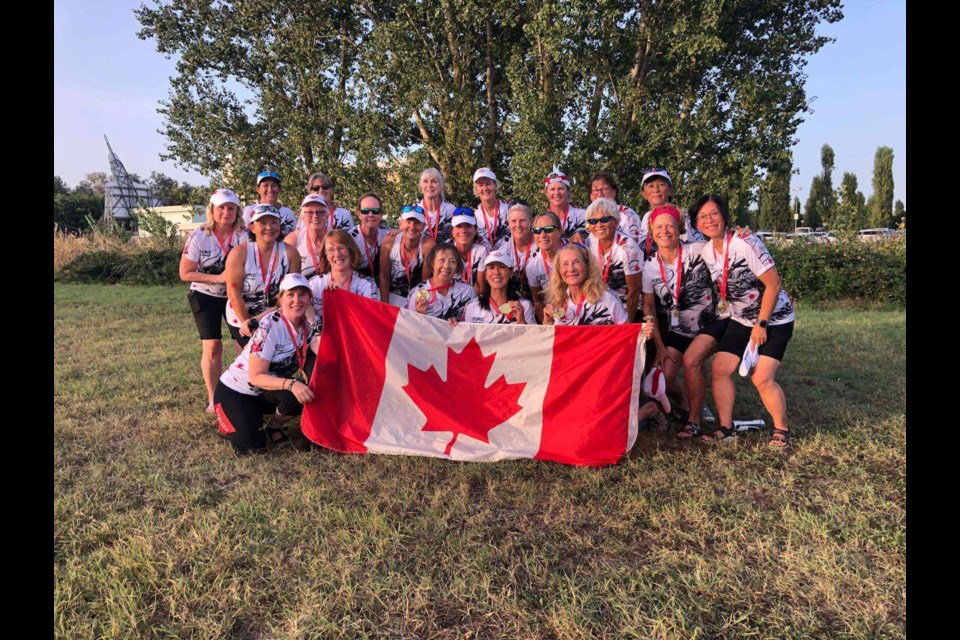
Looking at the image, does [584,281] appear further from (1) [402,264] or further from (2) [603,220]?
(1) [402,264]

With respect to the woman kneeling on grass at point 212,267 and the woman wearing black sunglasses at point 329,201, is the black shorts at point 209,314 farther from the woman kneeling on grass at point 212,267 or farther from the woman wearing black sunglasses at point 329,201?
the woman wearing black sunglasses at point 329,201

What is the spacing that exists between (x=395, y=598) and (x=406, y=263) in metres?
3.17

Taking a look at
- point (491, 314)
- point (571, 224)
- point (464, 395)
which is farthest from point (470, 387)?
point (571, 224)

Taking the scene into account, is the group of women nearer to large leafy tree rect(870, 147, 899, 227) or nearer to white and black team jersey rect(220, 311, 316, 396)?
white and black team jersey rect(220, 311, 316, 396)

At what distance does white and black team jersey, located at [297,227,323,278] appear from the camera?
506 centimetres

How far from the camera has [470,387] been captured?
14.2ft

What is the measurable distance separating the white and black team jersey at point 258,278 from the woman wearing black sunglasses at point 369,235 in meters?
0.70

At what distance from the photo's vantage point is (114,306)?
44.9 ft

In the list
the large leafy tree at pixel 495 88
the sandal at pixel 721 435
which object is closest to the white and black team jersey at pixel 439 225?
the sandal at pixel 721 435

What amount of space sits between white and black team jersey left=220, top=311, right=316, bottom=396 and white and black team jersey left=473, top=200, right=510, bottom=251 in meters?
1.99

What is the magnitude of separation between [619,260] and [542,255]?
665 mm

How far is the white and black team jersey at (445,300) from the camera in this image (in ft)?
15.6

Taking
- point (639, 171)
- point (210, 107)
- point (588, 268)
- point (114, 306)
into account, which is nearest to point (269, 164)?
point (210, 107)
